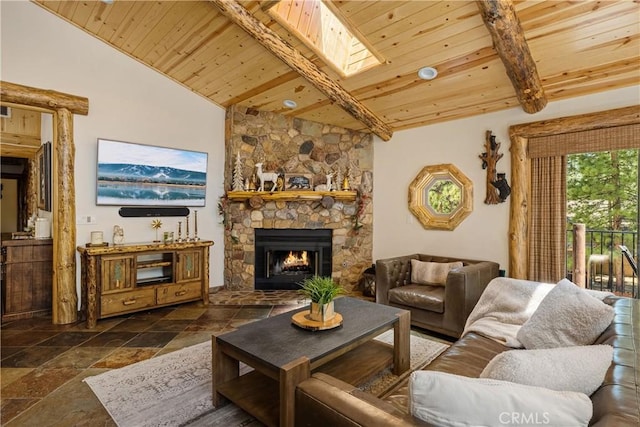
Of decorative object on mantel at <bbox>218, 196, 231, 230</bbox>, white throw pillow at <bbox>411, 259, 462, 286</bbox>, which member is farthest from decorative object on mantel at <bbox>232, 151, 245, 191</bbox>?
white throw pillow at <bbox>411, 259, 462, 286</bbox>

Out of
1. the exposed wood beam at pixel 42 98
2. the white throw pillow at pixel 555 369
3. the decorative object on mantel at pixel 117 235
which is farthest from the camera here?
the decorative object on mantel at pixel 117 235

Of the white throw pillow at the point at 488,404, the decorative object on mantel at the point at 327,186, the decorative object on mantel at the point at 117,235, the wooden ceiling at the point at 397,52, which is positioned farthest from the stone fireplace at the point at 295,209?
the white throw pillow at the point at 488,404

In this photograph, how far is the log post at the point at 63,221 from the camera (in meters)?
3.42

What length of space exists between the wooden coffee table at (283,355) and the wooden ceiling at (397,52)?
2457 millimetres

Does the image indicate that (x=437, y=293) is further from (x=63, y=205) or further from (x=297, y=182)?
(x=63, y=205)

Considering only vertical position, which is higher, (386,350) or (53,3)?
(53,3)

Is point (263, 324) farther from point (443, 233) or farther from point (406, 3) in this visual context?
point (443, 233)

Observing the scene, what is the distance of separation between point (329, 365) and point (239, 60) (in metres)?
3.31

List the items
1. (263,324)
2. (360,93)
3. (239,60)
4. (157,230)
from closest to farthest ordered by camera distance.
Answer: (263,324) < (239,60) < (360,93) < (157,230)

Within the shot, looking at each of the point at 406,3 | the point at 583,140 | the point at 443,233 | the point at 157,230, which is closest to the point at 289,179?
the point at 157,230

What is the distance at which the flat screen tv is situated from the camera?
3761 millimetres

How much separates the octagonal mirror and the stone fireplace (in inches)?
32.1

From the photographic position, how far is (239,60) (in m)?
3.61

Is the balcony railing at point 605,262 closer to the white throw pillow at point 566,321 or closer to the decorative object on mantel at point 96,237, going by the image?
the white throw pillow at point 566,321
